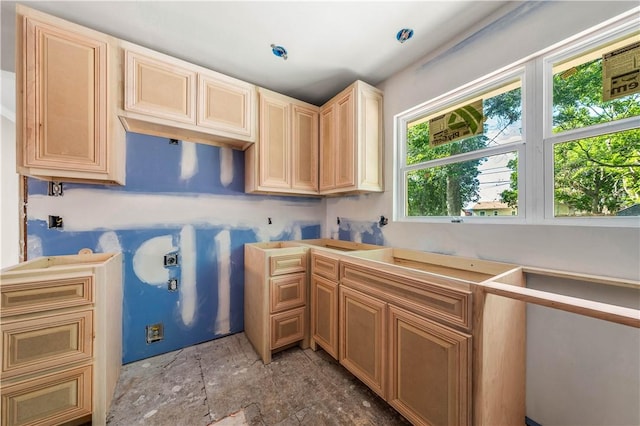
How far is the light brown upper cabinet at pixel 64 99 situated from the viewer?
140cm

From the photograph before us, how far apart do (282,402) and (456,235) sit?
168 cm

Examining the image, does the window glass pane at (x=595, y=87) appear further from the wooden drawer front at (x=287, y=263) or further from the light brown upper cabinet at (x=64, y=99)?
the light brown upper cabinet at (x=64, y=99)

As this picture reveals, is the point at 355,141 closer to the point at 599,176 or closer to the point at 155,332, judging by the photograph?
the point at 599,176

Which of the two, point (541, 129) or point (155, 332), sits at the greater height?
point (541, 129)

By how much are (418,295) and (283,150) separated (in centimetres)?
177

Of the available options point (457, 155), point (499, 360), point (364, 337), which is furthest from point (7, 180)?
point (499, 360)

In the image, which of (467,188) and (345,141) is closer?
(467,188)

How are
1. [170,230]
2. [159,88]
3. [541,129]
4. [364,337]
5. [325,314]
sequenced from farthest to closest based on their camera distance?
[170,230] < [325,314] < [159,88] < [364,337] < [541,129]

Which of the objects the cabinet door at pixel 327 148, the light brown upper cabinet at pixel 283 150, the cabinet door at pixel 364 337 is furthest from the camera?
the cabinet door at pixel 327 148

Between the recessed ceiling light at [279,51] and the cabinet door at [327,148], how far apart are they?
659 mm

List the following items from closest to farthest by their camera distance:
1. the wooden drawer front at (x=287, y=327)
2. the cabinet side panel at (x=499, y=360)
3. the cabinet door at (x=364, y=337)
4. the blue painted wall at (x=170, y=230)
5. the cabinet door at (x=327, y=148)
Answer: the cabinet side panel at (x=499, y=360)
the cabinet door at (x=364, y=337)
the blue painted wall at (x=170, y=230)
the wooden drawer front at (x=287, y=327)
the cabinet door at (x=327, y=148)

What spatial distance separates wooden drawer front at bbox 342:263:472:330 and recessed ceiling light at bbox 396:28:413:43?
1695mm

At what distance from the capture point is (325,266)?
202 centimetres

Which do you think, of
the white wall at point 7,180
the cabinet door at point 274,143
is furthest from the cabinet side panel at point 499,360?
the white wall at point 7,180
